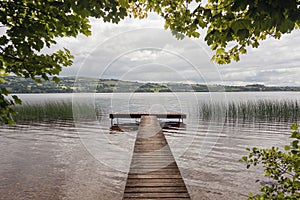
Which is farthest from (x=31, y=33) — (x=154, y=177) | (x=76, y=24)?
(x=154, y=177)

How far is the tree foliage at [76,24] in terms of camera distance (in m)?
1.88

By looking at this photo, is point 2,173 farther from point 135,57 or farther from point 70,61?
point 135,57

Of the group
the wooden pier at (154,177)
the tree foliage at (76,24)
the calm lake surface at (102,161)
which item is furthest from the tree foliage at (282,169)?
the wooden pier at (154,177)

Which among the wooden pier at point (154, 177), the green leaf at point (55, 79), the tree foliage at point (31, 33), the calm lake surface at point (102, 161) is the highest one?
the tree foliage at point (31, 33)

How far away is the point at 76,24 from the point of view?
3375mm

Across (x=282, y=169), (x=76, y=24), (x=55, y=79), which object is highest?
(x=76, y=24)

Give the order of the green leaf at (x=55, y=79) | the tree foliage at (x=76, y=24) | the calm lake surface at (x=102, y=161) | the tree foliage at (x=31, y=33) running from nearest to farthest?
1. the tree foliage at (x=76, y=24)
2. the tree foliage at (x=31, y=33)
3. the green leaf at (x=55, y=79)
4. the calm lake surface at (x=102, y=161)

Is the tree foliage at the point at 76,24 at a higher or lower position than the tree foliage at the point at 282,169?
higher

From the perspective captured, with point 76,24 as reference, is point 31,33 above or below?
below

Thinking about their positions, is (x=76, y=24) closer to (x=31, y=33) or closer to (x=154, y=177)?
(x=31, y=33)

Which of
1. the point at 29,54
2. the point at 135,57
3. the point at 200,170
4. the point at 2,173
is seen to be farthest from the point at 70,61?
the point at 135,57

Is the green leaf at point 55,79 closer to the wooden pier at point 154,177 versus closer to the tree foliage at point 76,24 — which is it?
the tree foliage at point 76,24

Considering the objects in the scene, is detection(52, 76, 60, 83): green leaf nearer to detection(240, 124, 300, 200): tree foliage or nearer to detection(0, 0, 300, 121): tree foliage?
detection(0, 0, 300, 121): tree foliage

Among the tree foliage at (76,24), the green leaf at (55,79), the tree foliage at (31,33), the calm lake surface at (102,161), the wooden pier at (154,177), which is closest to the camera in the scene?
the tree foliage at (76,24)
